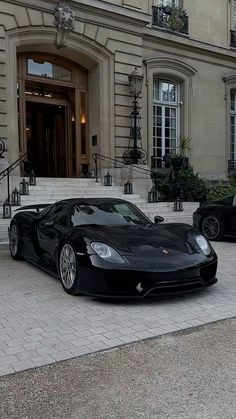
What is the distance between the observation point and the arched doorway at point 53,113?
1612 centimetres

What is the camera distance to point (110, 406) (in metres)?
2.90

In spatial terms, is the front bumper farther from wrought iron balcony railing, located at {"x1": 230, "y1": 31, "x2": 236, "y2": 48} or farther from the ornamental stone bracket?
wrought iron balcony railing, located at {"x1": 230, "y1": 31, "x2": 236, "y2": 48}

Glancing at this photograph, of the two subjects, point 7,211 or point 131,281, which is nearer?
point 131,281

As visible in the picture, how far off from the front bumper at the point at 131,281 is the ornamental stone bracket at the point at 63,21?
11712 mm

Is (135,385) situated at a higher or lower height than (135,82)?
lower

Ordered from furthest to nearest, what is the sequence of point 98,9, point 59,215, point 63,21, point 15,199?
point 98,9, point 63,21, point 15,199, point 59,215

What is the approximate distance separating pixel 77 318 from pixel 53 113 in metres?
15.2

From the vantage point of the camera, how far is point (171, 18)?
60.6 feet

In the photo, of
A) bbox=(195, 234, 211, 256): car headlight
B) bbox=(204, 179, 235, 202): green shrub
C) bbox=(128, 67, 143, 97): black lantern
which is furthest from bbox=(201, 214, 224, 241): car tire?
bbox=(128, 67, 143, 97): black lantern

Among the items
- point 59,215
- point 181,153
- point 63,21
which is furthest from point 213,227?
point 63,21

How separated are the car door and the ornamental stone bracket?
9766 millimetres

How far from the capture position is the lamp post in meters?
16.0

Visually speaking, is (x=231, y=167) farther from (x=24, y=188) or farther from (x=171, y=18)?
(x=24, y=188)

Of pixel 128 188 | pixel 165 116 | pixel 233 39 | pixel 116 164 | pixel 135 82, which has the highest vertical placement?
pixel 233 39
